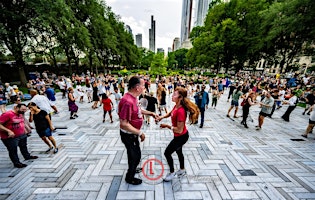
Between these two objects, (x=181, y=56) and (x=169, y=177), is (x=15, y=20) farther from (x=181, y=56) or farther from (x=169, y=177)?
(x=181, y=56)

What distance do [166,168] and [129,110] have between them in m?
2.17

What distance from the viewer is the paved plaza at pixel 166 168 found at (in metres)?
2.96

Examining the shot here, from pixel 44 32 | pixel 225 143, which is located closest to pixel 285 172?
pixel 225 143

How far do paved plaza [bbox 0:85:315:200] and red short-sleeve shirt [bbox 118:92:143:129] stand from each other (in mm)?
1562

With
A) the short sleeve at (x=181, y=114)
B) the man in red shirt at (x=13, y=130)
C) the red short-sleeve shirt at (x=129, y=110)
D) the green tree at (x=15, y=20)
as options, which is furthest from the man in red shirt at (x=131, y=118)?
the green tree at (x=15, y=20)

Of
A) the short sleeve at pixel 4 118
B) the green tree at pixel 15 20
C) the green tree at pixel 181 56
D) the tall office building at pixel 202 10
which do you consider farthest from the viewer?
the tall office building at pixel 202 10

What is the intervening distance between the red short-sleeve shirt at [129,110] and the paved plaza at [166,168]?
1.56m

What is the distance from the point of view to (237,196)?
2893 mm

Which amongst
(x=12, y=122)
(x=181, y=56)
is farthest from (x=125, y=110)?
(x=181, y=56)

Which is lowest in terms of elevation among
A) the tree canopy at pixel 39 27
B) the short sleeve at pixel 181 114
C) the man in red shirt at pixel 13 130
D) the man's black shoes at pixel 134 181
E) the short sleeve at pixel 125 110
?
the man's black shoes at pixel 134 181

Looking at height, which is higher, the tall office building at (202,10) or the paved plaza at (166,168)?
the tall office building at (202,10)

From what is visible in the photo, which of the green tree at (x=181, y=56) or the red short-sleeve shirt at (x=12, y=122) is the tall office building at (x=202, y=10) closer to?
the green tree at (x=181, y=56)

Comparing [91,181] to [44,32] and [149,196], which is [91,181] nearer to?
[149,196]

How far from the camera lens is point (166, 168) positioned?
3.71 meters
